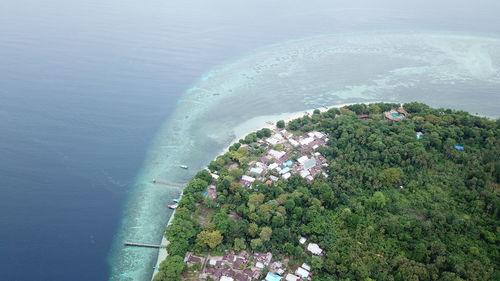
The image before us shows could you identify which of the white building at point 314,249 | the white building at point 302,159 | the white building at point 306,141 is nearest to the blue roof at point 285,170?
the white building at point 302,159

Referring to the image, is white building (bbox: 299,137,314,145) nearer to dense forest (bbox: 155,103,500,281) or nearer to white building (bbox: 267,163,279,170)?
dense forest (bbox: 155,103,500,281)

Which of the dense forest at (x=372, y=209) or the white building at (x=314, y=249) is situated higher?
the dense forest at (x=372, y=209)

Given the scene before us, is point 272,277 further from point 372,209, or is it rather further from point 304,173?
point 304,173

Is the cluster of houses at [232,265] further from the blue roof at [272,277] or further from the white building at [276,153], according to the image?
→ the white building at [276,153]

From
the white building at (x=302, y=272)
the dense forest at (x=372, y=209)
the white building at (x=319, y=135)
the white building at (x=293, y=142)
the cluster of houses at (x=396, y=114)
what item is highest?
the cluster of houses at (x=396, y=114)

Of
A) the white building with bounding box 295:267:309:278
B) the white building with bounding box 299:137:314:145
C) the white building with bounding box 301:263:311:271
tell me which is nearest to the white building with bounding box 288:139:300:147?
the white building with bounding box 299:137:314:145

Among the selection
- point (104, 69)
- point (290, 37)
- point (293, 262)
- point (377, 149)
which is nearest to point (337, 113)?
point (377, 149)

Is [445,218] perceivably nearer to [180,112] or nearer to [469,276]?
[469,276]

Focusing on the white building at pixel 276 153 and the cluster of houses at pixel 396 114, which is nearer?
the white building at pixel 276 153
